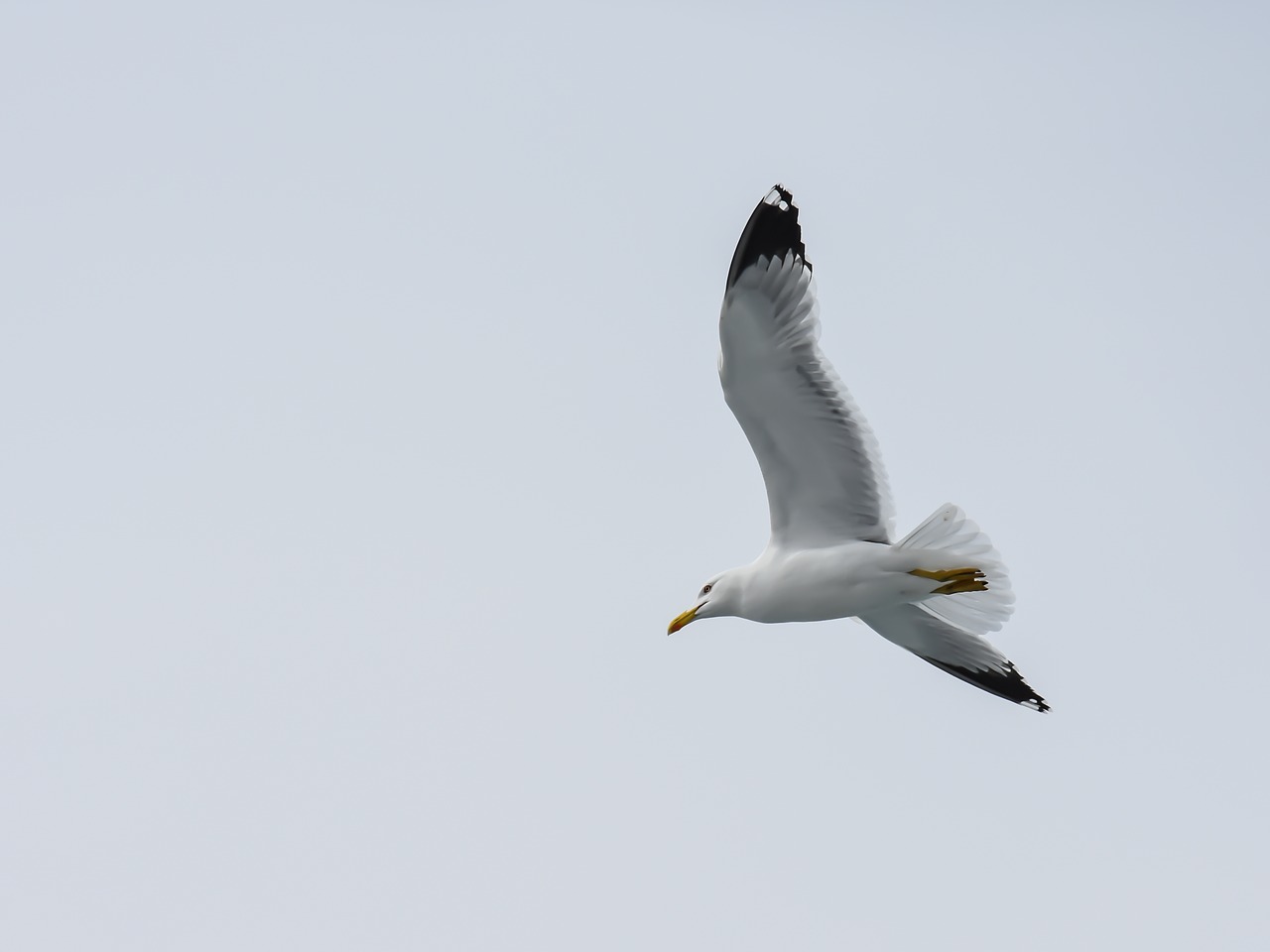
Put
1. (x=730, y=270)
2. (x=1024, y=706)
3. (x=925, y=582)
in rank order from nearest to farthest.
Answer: (x=730, y=270)
(x=925, y=582)
(x=1024, y=706)

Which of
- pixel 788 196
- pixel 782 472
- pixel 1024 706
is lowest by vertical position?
pixel 1024 706

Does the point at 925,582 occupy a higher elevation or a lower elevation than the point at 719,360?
lower

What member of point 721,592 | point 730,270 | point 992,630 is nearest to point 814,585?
point 721,592

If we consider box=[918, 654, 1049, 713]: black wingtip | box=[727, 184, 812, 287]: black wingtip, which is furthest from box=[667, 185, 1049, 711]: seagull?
box=[918, 654, 1049, 713]: black wingtip

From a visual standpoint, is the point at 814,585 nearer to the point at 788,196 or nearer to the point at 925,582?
the point at 925,582

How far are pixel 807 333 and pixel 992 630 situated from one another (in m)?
2.33

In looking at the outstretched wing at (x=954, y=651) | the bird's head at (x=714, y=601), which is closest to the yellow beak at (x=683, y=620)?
the bird's head at (x=714, y=601)

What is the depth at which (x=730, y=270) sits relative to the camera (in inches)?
359

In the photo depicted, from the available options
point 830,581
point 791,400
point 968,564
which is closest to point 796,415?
point 791,400

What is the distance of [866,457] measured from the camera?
9.78m

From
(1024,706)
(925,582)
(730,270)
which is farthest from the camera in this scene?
(1024,706)

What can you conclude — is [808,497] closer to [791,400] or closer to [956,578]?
[791,400]

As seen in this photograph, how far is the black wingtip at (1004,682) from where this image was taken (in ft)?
36.2

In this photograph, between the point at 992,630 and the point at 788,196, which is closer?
the point at 788,196
